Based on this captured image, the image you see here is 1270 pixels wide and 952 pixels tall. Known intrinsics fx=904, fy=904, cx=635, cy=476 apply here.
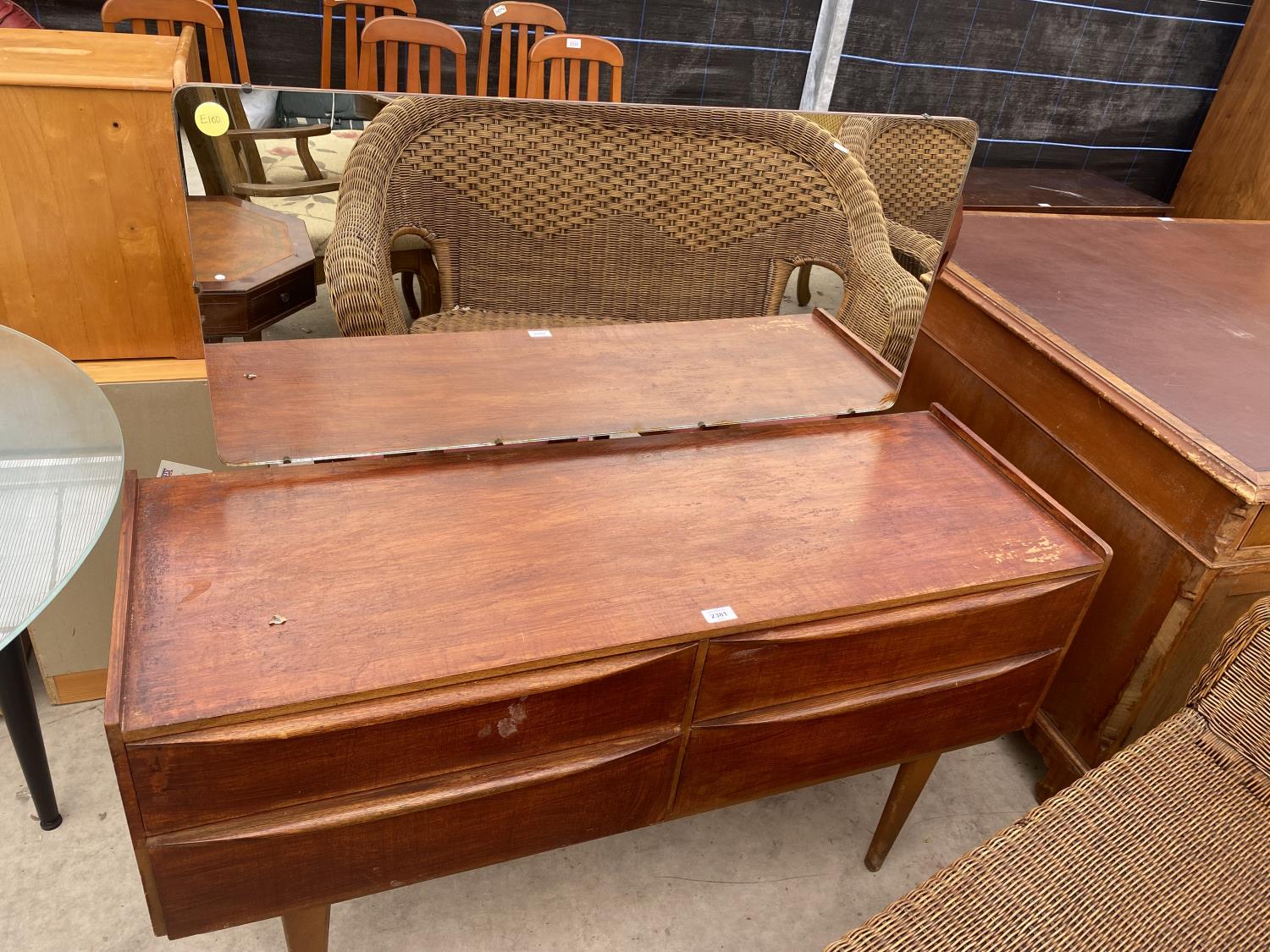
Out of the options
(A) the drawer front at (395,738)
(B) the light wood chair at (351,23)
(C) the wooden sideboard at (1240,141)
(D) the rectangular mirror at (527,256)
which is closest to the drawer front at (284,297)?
(D) the rectangular mirror at (527,256)

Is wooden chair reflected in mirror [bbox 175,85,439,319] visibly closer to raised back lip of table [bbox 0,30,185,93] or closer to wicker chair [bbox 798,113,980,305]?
raised back lip of table [bbox 0,30,185,93]

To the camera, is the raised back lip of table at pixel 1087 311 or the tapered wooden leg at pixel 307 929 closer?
the tapered wooden leg at pixel 307 929

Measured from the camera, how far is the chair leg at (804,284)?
1.30 meters

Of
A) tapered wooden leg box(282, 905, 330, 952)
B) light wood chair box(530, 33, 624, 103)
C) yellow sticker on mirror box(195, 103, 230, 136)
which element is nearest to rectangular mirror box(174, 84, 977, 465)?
yellow sticker on mirror box(195, 103, 230, 136)

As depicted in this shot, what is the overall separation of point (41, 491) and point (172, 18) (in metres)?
2.05

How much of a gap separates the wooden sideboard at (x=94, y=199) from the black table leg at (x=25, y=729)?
0.49 m

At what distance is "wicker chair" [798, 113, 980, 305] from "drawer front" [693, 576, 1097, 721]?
1.68ft

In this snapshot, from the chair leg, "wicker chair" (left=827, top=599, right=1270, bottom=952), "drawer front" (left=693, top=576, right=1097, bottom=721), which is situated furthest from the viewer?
the chair leg

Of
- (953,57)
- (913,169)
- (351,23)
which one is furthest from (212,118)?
(953,57)

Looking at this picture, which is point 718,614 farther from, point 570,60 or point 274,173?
point 570,60

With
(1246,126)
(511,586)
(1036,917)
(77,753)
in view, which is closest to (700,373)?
(511,586)

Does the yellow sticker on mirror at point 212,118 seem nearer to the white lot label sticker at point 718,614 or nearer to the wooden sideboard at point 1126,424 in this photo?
the white lot label sticker at point 718,614

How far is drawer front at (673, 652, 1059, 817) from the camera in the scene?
1157 millimetres

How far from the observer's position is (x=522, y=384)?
1.30 metres
